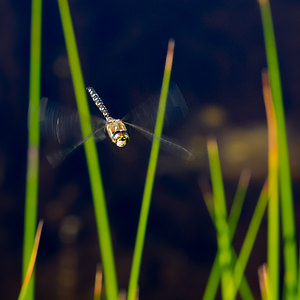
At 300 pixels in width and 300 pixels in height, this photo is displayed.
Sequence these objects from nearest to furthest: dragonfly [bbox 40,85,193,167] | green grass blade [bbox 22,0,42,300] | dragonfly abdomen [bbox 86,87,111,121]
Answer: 1. green grass blade [bbox 22,0,42,300]
2. dragonfly [bbox 40,85,193,167]
3. dragonfly abdomen [bbox 86,87,111,121]

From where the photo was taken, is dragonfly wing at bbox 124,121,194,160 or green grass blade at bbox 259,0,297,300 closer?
green grass blade at bbox 259,0,297,300

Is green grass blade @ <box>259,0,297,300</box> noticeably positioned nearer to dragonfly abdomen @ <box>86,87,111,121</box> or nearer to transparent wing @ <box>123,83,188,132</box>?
transparent wing @ <box>123,83,188,132</box>

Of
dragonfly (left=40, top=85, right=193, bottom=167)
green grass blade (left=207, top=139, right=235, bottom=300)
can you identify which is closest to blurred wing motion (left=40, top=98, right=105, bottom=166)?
dragonfly (left=40, top=85, right=193, bottom=167)

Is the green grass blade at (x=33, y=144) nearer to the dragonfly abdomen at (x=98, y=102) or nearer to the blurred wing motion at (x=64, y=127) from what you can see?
the blurred wing motion at (x=64, y=127)

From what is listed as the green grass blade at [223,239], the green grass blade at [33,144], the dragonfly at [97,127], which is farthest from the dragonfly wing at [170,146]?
the green grass blade at [33,144]

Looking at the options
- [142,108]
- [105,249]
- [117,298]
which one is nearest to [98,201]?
[105,249]

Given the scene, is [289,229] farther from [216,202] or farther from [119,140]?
[119,140]
